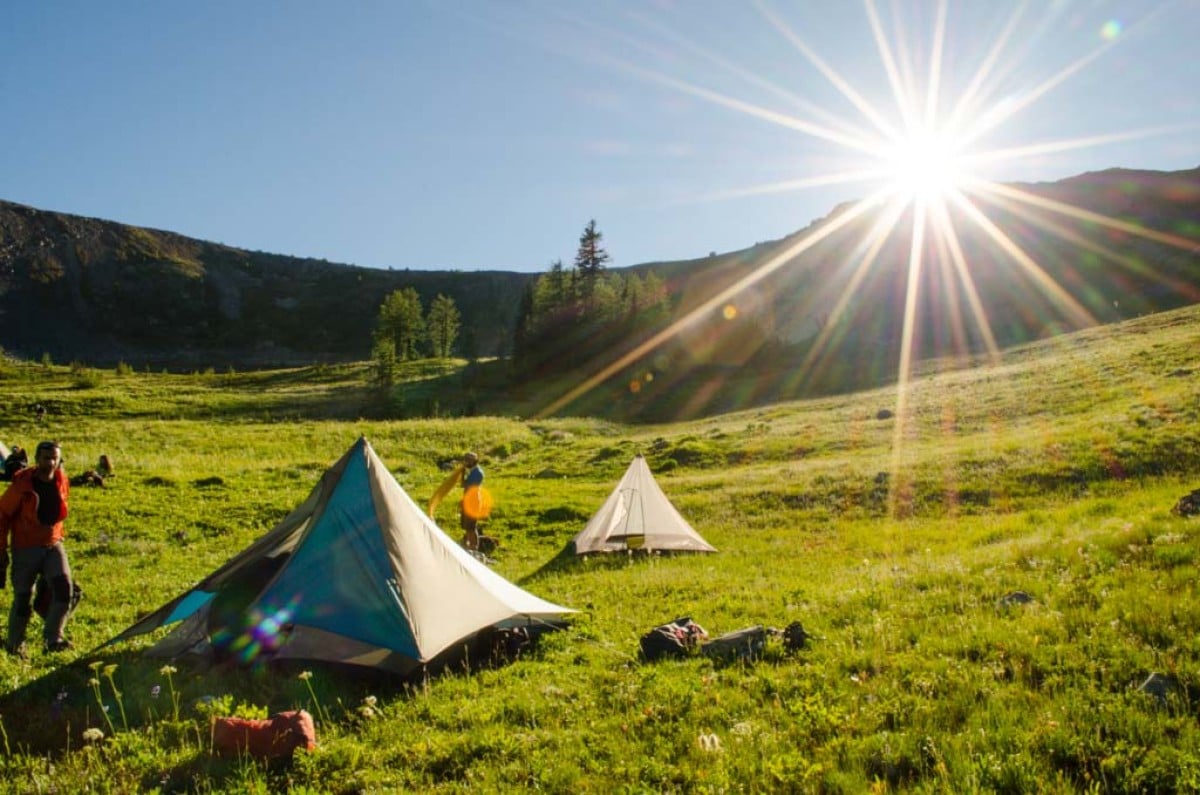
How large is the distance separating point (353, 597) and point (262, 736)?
2490mm

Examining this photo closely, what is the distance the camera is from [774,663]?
779cm

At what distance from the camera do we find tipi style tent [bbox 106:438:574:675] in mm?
8547

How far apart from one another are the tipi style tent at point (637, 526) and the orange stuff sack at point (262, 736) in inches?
451

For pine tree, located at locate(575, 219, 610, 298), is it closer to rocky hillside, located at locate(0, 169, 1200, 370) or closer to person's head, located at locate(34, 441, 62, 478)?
rocky hillside, located at locate(0, 169, 1200, 370)

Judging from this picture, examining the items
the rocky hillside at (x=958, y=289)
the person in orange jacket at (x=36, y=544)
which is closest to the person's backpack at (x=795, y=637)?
the person in orange jacket at (x=36, y=544)

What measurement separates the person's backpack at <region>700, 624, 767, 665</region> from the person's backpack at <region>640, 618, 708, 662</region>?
0.78ft

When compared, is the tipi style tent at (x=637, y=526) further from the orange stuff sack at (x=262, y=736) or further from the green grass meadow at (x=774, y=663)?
the orange stuff sack at (x=262, y=736)

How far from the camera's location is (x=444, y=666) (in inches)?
347

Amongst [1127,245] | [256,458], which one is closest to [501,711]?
[256,458]

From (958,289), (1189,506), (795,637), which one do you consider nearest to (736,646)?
(795,637)

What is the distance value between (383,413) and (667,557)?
180 ft

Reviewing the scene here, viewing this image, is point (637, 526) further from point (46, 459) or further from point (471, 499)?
point (46, 459)

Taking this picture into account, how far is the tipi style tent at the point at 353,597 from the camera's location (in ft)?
28.0

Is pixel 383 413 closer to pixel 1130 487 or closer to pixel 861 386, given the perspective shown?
pixel 861 386
